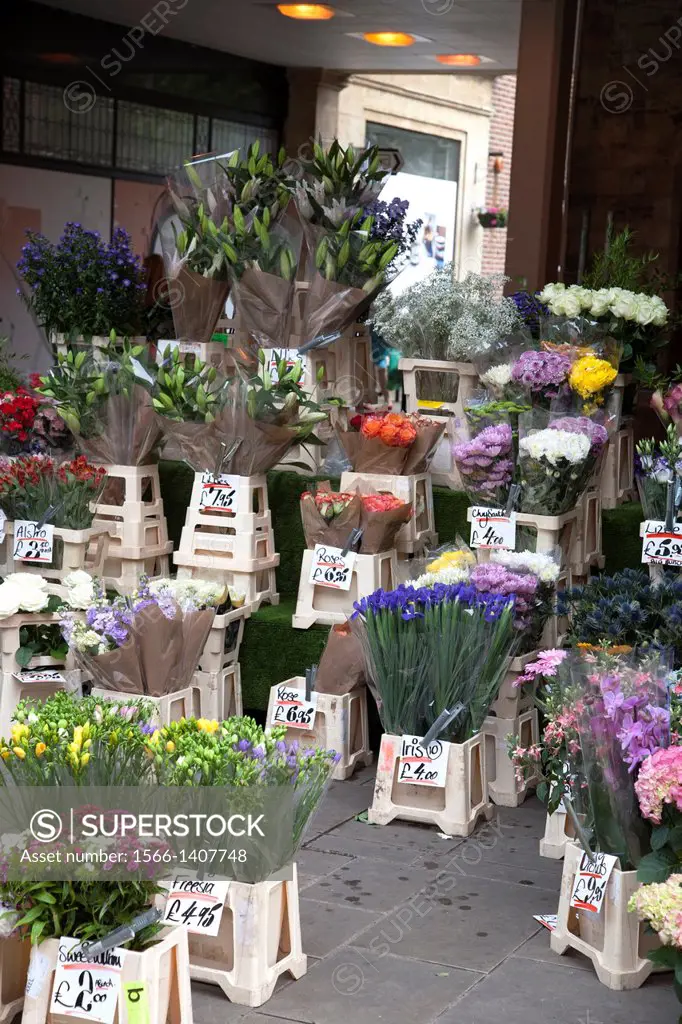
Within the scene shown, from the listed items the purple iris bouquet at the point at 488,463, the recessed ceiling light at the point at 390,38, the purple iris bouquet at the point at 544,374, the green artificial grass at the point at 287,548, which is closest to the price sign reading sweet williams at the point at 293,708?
the green artificial grass at the point at 287,548

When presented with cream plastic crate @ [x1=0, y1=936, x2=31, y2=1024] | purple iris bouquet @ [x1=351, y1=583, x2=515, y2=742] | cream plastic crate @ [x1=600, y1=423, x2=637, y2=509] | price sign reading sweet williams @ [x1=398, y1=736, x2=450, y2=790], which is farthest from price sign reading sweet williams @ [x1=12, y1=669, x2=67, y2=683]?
cream plastic crate @ [x1=600, y1=423, x2=637, y2=509]

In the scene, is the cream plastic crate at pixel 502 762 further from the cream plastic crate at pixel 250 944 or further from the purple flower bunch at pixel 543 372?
the cream plastic crate at pixel 250 944

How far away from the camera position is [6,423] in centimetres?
482

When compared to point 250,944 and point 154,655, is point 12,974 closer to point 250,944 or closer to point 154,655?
point 250,944

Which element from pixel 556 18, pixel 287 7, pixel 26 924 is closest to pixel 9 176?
pixel 287 7

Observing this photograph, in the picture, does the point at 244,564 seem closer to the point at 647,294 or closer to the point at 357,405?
the point at 357,405

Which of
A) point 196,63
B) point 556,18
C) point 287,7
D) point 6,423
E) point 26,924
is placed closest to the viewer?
point 26,924

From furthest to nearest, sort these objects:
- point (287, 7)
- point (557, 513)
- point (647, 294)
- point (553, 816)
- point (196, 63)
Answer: point (196, 63) → point (287, 7) → point (647, 294) → point (557, 513) → point (553, 816)

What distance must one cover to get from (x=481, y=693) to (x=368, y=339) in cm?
182

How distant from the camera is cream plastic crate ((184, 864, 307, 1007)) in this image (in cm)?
282

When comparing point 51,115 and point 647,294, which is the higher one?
point 51,115

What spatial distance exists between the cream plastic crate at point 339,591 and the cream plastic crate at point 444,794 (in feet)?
2.20

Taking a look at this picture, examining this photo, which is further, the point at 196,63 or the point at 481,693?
the point at 196,63

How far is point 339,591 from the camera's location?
14.8ft
